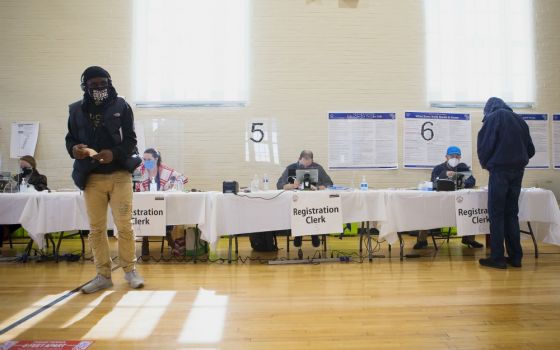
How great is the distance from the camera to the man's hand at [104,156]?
2.59m

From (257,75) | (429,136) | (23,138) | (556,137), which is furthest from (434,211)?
(23,138)

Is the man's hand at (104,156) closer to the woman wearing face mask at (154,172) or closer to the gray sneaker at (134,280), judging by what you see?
the gray sneaker at (134,280)

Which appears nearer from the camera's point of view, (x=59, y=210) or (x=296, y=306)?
(x=296, y=306)

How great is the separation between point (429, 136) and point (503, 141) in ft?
8.40

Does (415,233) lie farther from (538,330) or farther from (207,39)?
(207,39)

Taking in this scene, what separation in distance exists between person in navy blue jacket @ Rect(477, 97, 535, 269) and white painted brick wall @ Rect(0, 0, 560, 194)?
239cm

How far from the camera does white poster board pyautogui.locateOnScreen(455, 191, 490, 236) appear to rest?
3730mm

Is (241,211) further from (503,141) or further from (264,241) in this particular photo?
(503,141)

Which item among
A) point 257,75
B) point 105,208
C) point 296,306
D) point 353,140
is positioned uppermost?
point 257,75

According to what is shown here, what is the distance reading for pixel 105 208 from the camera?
2.82m

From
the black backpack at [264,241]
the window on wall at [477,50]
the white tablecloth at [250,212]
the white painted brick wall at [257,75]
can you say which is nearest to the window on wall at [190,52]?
the white painted brick wall at [257,75]

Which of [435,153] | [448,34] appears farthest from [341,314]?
[448,34]

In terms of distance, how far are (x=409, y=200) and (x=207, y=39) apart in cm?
385

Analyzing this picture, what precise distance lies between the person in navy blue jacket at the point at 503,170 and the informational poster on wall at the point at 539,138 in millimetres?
2957
